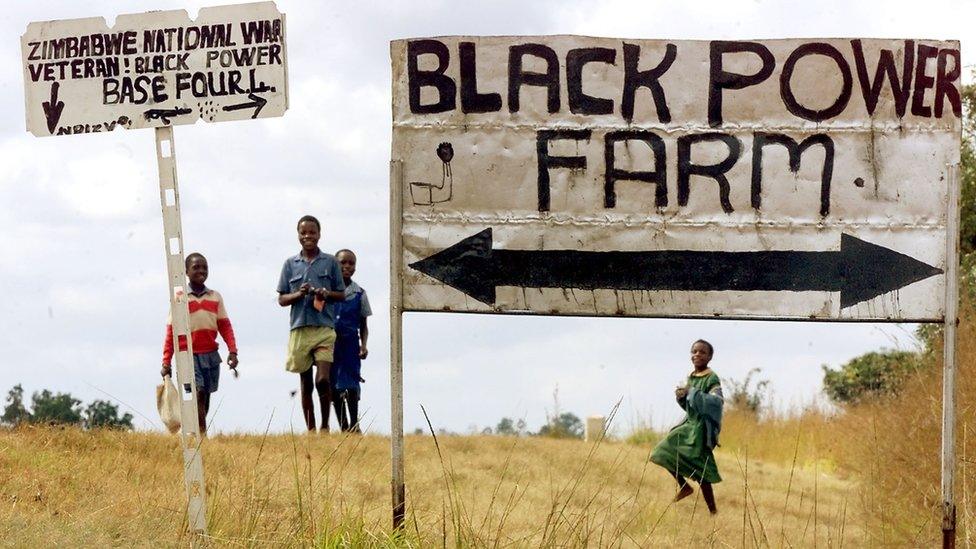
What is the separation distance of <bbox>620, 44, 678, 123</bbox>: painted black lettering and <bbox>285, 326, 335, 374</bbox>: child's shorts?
18.8ft

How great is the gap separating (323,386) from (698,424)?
3405 mm

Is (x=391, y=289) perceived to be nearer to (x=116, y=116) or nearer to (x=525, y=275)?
(x=525, y=275)

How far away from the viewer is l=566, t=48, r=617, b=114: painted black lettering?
25.6 feet

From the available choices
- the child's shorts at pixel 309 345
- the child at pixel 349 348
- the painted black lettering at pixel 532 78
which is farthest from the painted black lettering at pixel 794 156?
the child at pixel 349 348

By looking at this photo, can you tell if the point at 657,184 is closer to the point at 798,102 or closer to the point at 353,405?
the point at 798,102

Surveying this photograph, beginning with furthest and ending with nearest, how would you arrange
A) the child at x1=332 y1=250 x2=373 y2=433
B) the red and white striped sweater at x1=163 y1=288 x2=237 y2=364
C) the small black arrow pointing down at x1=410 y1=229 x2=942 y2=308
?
the child at x1=332 y1=250 x2=373 y2=433, the red and white striped sweater at x1=163 y1=288 x2=237 y2=364, the small black arrow pointing down at x1=410 y1=229 x2=942 y2=308

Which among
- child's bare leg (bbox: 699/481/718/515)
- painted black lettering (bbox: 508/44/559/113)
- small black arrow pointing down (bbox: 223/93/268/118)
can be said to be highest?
painted black lettering (bbox: 508/44/559/113)

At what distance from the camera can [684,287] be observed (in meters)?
7.77

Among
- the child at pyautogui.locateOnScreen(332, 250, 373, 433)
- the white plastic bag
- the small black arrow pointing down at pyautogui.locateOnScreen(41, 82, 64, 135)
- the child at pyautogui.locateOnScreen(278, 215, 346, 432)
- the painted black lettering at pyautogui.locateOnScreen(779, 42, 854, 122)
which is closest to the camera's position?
the painted black lettering at pyautogui.locateOnScreen(779, 42, 854, 122)

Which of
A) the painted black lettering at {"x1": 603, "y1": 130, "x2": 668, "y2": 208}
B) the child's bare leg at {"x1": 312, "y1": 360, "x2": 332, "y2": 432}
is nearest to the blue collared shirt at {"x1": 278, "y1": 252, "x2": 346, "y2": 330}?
the child's bare leg at {"x1": 312, "y1": 360, "x2": 332, "y2": 432}

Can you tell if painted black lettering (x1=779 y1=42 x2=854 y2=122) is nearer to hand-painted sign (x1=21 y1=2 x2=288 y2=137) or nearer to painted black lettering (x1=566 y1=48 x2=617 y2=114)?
painted black lettering (x1=566 y1=48 x2=617 y2=114)

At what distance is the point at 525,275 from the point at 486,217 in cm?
38

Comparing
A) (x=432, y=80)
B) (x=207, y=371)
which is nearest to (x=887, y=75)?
(x=432, y=80)

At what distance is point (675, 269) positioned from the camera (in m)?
7.76
